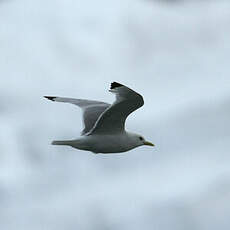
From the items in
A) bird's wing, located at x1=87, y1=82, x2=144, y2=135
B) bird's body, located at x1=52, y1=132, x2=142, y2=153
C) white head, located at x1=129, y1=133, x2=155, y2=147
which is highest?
bird's wing, located at x1=87, y1=82, x2=144, y2=135

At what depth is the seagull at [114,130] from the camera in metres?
17.5

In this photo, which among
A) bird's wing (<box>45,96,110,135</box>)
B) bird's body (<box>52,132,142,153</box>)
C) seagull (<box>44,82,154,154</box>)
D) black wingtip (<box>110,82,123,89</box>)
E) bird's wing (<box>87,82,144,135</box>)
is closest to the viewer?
black wingtip (<box>110,82,123,89</box>)

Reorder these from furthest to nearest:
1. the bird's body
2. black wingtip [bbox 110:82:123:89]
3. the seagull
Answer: the bird's body
the seagull
black wingtip [bbox 110:82:123:89]

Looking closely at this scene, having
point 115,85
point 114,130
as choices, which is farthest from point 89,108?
point 115,85

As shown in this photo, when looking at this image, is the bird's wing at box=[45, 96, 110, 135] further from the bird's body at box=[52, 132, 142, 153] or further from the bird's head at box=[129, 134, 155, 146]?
the bird's head at box=[129, 134, 155, 146]

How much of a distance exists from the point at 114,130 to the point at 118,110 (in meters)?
0.68

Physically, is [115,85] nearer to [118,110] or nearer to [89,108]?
[118,110]

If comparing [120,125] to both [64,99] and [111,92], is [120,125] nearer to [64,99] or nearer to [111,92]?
[111,92]

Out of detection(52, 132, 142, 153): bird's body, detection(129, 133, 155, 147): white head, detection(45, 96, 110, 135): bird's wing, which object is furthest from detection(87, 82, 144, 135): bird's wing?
detection(45, 96, 110, 135): bird's wing

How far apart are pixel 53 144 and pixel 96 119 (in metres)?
1.85

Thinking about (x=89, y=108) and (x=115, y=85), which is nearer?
(x=115, y=85)

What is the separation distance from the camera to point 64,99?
20828 mm

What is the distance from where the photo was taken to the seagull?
687 inches

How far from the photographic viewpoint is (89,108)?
2009 centimetres
